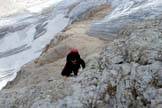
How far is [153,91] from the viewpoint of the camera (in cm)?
1120

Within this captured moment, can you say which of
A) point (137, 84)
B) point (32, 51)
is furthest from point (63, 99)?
point (32, 51)

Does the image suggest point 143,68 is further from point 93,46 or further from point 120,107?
point 93,46

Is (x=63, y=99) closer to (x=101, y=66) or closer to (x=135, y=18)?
(x=101, y=66)

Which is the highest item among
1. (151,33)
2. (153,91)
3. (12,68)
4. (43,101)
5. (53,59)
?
(151,33)

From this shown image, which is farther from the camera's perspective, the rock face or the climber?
the climber

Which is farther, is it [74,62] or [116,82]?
[74,62]

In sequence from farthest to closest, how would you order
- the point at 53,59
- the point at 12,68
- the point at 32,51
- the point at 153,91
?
the point at 32,51
the point at 12,68
the point at 53,59
the point at 153,91

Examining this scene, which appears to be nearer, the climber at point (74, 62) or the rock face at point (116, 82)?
the rock face at point (116, 82)

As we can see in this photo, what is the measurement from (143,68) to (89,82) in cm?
198

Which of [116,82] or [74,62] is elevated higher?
[116,82]

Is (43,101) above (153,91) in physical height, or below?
below

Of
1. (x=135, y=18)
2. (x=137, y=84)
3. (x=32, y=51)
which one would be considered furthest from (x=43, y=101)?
(x=32, y=51)

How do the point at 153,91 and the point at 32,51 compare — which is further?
the point at 32,51

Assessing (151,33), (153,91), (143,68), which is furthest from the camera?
(151,33)
